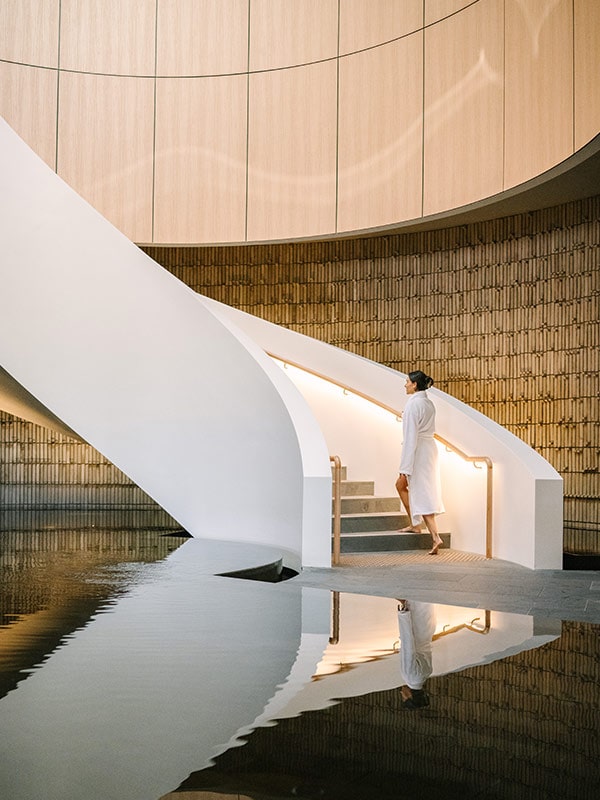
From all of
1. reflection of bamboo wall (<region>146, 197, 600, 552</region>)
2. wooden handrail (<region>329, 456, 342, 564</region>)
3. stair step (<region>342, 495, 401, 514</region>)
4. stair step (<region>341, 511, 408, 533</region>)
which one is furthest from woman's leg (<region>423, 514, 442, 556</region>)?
reflection of bamboo wall (<region>146, 197, 600, 552</region>)

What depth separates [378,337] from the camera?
12.6 meters

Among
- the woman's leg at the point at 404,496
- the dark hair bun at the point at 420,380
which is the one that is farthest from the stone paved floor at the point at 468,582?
the dark hair bun at the point at 420,380

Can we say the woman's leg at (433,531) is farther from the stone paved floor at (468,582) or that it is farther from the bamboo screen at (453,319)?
the bamboo screen at (453,319)

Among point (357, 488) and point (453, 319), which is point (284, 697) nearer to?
point (357, 488)

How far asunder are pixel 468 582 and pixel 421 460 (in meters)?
1.79

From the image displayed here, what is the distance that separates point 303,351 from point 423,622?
16.5 feet

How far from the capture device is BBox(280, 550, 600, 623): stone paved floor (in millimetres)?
5238

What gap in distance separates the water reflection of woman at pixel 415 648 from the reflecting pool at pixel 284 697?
12 mm

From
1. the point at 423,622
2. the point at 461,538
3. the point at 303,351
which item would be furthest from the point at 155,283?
the point at 423,622

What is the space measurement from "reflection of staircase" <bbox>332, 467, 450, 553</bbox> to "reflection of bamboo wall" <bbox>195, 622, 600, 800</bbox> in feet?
13.8

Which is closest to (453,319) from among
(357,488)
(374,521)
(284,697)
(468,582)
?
(357,488)

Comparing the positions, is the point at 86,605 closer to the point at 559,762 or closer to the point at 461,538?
the point at 559,762

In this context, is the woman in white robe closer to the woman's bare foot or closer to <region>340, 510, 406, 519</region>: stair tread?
the woman's bare foot

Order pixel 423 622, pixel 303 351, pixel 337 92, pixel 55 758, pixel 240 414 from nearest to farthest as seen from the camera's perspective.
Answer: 1. pixel 55 758
2. pixel 423 622
3. pixel 240 414
4. pixel 303 351
5. pixel 337 92
